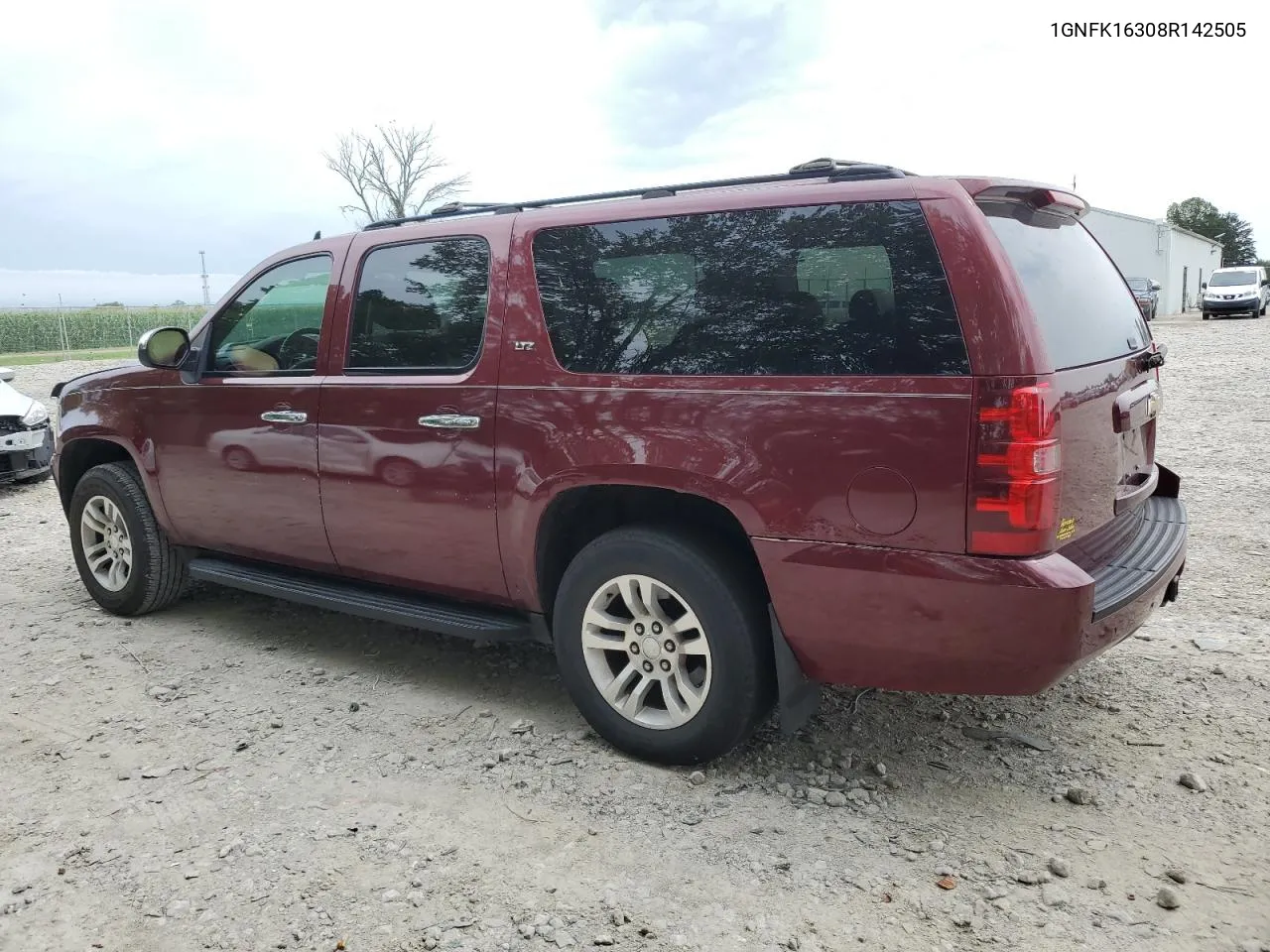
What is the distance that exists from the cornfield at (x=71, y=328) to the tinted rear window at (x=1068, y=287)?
37379 millimetres

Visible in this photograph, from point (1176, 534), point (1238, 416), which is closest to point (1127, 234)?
point (1238, 416)

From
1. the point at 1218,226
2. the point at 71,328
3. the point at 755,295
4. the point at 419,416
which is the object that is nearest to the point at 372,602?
the point at 419,416

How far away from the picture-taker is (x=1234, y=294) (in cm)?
3052

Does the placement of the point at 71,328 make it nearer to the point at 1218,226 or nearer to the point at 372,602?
the point at 372,602

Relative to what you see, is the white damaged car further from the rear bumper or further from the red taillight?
the red taillight

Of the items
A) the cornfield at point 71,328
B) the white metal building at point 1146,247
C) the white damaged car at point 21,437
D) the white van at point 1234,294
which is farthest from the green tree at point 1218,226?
the white damaged car at point 21,437

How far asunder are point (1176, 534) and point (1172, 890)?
1.37m

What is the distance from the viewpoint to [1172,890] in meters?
2.58

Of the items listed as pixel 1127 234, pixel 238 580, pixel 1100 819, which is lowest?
pixel 1100 819

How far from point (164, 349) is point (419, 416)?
5.57 feet

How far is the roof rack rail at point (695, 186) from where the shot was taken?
2.99 metres

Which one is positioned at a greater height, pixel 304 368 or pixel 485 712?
pixel 304 368

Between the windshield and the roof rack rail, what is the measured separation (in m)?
33.4

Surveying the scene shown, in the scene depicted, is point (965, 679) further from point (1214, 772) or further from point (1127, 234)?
point (1127, 234)
